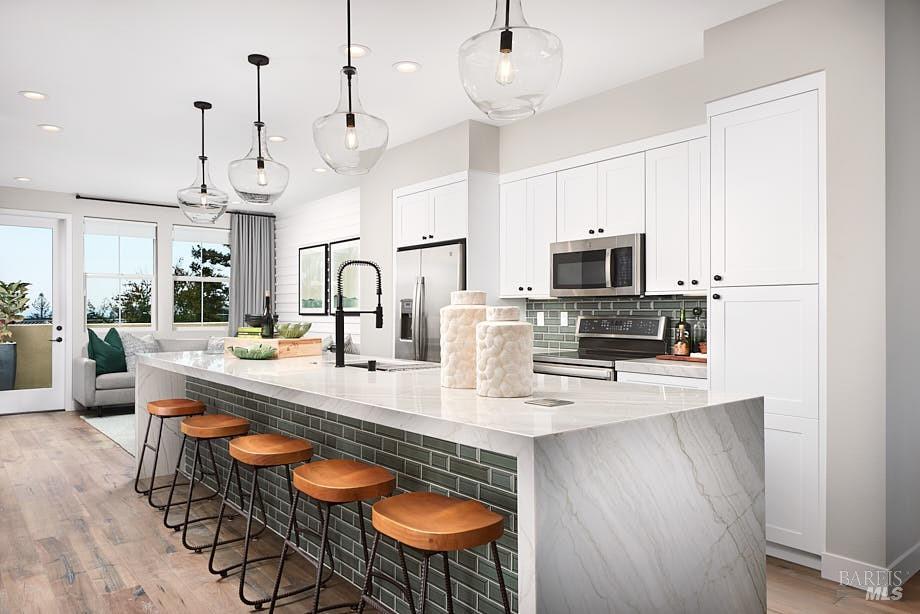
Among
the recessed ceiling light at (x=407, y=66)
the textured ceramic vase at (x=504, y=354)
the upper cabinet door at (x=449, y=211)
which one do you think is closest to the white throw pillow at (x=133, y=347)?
the upper cabinet door at (x=449, y=211)

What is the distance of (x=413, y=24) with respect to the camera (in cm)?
322

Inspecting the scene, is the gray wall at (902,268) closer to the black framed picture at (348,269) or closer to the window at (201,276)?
the black framed picture at (348,269)

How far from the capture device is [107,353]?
23.4ft

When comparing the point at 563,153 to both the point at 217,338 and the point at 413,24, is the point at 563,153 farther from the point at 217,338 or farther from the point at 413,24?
the point at 217,338

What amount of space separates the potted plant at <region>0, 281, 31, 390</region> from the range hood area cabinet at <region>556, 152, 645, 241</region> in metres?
6.25

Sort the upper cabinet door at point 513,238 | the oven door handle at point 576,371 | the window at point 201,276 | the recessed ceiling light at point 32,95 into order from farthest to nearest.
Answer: the window at point 201,276
the upper cabinet door at point 513,238
the recessed ceiling light at point 32,95
the oven door handle at point 576,371

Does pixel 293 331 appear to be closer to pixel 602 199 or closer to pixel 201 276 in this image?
pixel 602 199

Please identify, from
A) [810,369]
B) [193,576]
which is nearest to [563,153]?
[810,369]

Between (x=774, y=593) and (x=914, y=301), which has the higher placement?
(x=914, y=301)

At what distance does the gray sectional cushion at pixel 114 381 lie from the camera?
23.0 feet

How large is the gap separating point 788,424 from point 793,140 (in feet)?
4.32

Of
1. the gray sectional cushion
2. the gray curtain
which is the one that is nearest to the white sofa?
the gray sectional cushion

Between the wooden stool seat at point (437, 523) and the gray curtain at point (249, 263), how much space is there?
23.3 ft

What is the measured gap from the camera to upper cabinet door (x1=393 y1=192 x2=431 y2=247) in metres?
5.25
